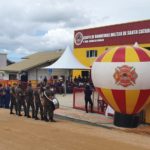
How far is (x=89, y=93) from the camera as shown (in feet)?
62.2

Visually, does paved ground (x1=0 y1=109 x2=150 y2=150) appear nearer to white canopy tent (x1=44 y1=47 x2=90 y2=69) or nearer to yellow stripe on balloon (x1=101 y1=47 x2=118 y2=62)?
yellow stripe on balloon (x1=101 y1=47 x2=118 y2=62)

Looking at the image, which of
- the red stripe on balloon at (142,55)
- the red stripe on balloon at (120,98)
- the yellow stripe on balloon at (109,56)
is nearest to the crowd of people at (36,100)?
the yellow stripe on balloon at (109,56)

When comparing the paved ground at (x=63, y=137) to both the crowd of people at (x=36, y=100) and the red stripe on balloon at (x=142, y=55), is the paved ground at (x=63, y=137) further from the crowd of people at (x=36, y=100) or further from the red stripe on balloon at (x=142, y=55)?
the red stripe on balloon at (x=142, y=55)

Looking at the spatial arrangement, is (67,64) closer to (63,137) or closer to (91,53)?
(91,53)

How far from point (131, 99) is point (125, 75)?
949mm

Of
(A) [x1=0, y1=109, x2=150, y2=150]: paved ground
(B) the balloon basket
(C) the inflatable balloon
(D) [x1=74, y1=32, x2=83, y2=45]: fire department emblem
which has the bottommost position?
(A) [x1=0, y1=109, x2=150, y2=150]: paved ground

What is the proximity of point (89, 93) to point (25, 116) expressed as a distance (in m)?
3.15

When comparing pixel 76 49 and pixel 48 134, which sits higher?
pixel 76 49

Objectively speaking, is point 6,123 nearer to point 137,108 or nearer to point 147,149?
point 137,108

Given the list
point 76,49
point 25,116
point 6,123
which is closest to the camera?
point 6,123

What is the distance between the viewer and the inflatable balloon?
581 inches

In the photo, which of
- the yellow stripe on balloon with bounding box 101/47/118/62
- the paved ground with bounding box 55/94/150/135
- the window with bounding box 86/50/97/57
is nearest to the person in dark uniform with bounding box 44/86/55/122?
the paved ground with bounding box 55/94/150/135

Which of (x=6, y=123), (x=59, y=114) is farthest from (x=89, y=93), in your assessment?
(x=6, y=123)

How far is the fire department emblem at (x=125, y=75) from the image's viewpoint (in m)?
14.7
